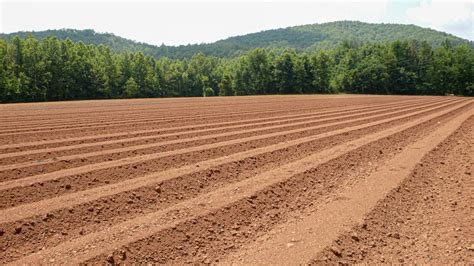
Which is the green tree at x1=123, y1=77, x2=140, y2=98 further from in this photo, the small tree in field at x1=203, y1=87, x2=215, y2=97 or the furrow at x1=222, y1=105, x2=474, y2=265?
the furrow at x1=222, y1=105, x2=474, y2=265

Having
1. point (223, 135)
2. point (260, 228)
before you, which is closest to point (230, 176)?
point (260, 228)

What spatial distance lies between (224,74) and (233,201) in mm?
85503

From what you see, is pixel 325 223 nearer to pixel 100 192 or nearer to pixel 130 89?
pixel 100 192

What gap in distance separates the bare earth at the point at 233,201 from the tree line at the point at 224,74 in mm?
52773

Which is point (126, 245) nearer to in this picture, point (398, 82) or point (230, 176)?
point (230, 176)

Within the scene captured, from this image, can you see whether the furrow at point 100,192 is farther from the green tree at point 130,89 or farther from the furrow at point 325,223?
the green tree at point 130,89

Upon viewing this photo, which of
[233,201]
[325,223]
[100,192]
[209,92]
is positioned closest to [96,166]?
[100,192]

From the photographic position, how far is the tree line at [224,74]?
196 feet

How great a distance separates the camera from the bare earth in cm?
506

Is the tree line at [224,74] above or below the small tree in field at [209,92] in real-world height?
above

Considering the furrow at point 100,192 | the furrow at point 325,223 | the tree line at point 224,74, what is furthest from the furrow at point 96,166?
the tree line at point 224,74

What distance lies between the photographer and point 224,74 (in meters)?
90.8

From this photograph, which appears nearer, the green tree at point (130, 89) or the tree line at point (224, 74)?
the tree line at point (224, 74)

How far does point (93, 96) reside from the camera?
65.6 m
